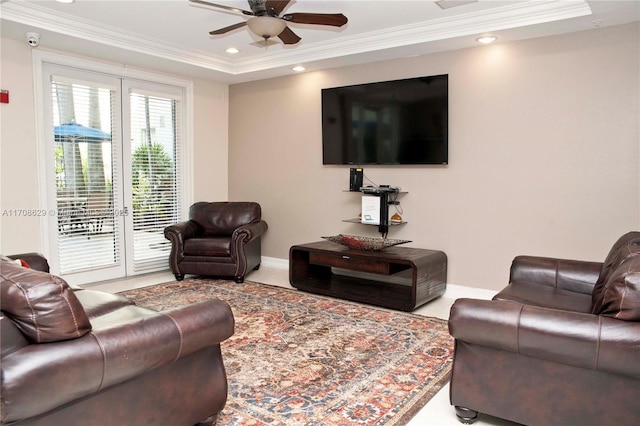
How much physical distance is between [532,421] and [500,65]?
346 cm

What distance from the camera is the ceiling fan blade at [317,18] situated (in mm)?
3459

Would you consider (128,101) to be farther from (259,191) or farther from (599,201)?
(599,201)

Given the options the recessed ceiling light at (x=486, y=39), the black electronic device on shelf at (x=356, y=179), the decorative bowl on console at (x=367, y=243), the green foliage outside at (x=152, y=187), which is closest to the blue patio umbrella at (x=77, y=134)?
the green foliage outside at (x=152, y=187)

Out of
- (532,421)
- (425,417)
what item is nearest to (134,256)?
(425,417)

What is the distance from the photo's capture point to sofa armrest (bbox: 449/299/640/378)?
1.86m

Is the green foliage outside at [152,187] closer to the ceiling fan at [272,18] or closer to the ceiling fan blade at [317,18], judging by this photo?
the ceiling fan at [272,18]

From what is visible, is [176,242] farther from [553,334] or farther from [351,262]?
[553,334]

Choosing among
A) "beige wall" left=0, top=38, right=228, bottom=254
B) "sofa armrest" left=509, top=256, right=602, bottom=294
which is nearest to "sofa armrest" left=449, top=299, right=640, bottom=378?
"sofa armrest" left=509, top=256, right=602, bottom=294

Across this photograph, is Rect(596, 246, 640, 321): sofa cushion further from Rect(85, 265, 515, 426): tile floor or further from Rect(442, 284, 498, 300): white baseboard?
Rect(442, 284, 498, 300): white baseboard

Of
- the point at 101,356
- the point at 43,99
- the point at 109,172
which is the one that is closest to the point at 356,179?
the point at 109,172

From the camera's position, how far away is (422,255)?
447 cm

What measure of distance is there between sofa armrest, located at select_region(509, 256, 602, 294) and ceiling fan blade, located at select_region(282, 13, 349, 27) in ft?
7.59

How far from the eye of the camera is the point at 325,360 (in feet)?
10.2

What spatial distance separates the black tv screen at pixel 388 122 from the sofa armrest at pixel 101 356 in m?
3.36
